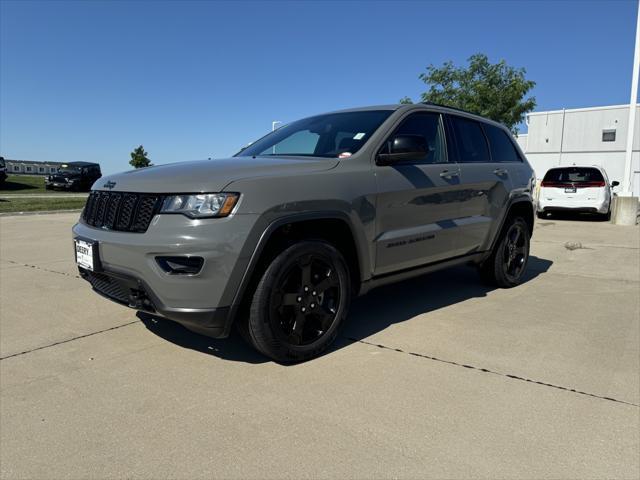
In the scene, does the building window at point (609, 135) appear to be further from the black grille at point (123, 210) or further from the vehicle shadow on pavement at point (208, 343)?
the black grille at point (123, 210)

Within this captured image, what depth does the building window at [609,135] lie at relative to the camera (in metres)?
32.0

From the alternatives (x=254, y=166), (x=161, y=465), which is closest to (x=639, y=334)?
(x=254, y=166)

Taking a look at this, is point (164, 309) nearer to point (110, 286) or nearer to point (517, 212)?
point (110, 286)

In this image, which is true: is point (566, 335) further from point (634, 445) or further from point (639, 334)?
point (634, 445)

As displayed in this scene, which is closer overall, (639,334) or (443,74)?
(639,334)

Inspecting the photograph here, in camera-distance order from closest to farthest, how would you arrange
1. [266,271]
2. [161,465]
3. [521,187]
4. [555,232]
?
[161,465] → [266,271] → [521,187] → [555,232]

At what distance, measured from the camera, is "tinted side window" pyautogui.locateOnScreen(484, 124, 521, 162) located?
5039 mm

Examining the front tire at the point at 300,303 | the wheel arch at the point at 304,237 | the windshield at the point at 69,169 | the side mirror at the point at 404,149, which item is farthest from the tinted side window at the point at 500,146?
the windshield at the point at 69,169

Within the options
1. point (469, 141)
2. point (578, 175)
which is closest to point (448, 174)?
point (469, 141)

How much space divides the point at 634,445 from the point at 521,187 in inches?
134

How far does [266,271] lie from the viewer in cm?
Answer: 292

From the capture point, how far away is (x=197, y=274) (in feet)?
8.94

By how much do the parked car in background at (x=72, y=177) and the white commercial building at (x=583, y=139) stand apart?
29828mm

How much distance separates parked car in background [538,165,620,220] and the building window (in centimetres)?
2216
